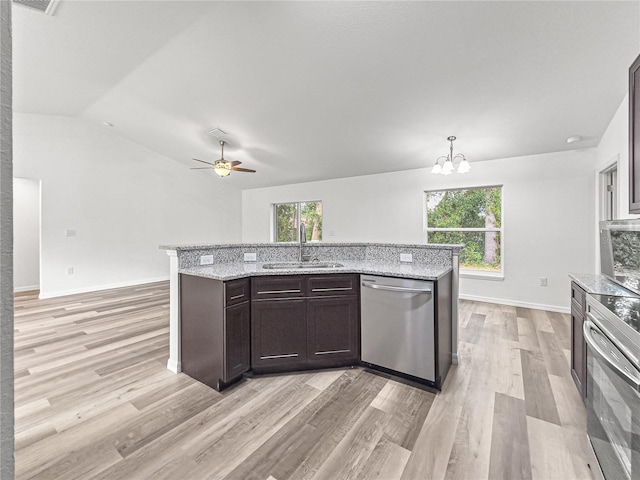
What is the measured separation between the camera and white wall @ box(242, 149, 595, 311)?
3938 mm

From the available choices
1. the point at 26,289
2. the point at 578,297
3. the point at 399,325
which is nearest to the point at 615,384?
the point at 578,297

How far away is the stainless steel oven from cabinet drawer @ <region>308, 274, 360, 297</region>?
1.47 meters

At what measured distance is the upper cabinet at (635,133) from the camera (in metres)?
1.71

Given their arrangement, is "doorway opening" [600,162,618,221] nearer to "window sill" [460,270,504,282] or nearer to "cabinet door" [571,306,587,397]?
"window sill" [460,270,504,282]

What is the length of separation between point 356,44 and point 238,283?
2.36 m

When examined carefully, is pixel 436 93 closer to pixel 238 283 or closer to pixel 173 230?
pixel 238 283

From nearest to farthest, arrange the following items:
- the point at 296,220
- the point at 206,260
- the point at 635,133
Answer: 1. the point at 635,133
2. the point at 206,260
3. the point at 296,220

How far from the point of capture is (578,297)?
1.98m

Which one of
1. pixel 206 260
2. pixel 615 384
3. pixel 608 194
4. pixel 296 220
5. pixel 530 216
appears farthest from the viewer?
pixel 296 220

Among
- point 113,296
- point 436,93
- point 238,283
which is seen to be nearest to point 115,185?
point 113,296

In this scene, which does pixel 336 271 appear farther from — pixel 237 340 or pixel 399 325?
pixel 237 340

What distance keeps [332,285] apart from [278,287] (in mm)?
455

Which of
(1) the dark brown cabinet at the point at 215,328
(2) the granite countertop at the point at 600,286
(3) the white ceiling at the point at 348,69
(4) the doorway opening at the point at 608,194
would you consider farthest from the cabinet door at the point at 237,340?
(4) the doorway opening at the point at 608,194

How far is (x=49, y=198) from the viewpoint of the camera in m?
4.97
